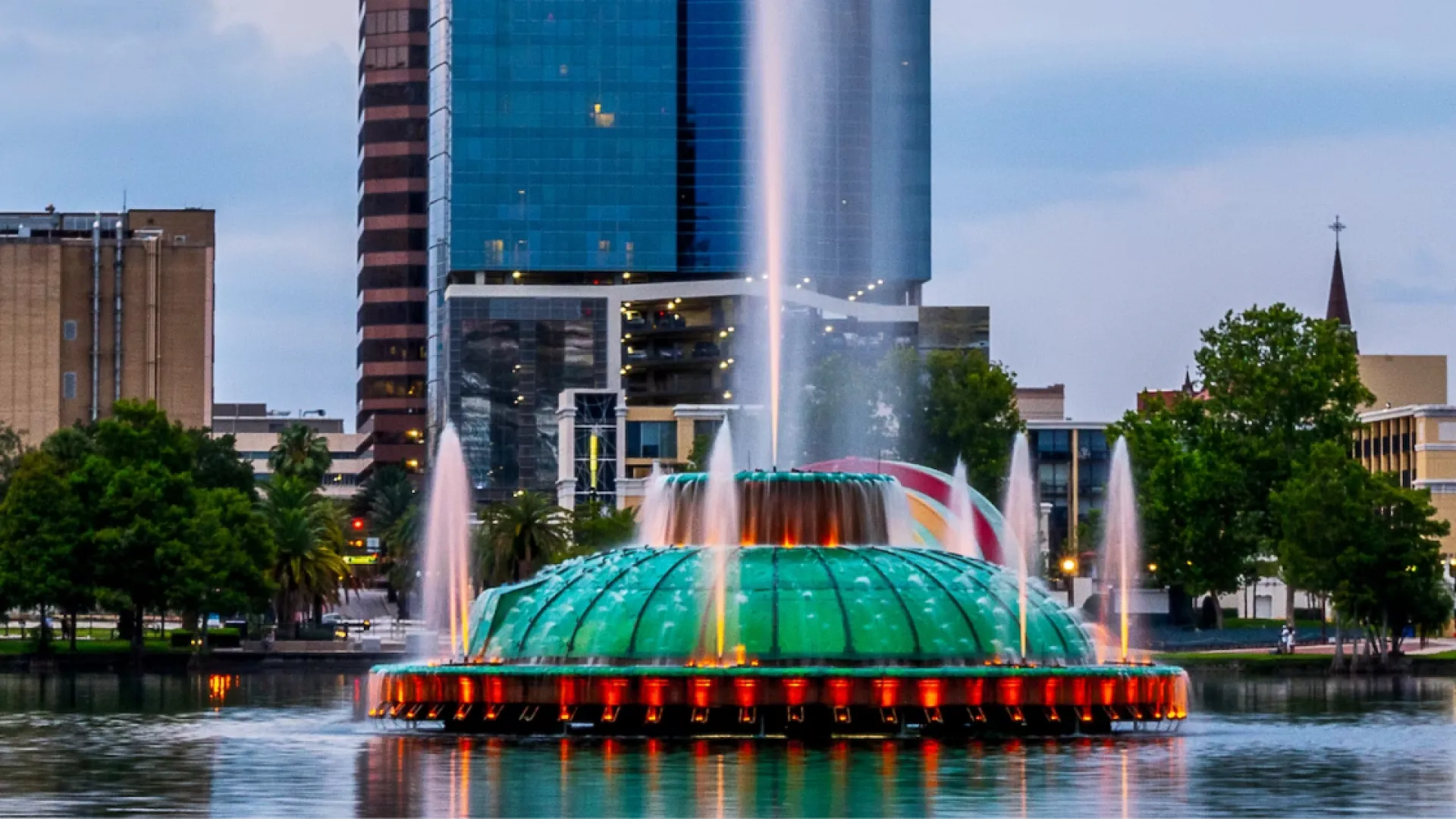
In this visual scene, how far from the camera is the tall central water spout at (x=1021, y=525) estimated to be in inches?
1779

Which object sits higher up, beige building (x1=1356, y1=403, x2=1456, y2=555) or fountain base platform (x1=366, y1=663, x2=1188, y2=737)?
beige building (x1=1356, y1=403, x2=1456, y2=555)

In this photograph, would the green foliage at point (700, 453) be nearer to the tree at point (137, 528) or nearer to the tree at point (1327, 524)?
the tree at point (137, 528)

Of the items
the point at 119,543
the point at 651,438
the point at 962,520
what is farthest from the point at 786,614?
the point at 651,438

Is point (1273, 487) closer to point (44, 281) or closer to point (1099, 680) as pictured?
point (1099, 680)

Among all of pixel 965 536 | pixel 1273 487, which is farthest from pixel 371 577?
pixel 965 536

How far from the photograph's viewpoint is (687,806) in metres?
27.9

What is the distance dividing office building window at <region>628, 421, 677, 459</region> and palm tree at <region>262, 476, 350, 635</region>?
2263 centimetres

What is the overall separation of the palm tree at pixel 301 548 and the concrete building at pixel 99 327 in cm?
3464

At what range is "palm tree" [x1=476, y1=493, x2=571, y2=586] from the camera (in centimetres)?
11850

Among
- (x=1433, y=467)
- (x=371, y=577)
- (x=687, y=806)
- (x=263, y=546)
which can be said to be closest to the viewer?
(x=687, y=806)

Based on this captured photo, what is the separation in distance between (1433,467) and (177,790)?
128 meters

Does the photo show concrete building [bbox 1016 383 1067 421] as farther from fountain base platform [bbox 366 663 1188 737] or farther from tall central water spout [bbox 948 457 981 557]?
fountain base platform [bbox 366 663 1188 737]

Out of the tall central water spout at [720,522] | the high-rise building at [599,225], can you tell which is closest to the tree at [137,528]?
the tall central water spout at [720,522]

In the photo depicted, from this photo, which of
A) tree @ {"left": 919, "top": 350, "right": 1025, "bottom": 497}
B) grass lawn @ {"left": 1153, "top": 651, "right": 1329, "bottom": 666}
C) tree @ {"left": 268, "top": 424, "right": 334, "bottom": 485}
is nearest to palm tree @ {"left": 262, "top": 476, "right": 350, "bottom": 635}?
tree @ {"left": 268, "top": 424, "right": 334, "bottom": 485}
